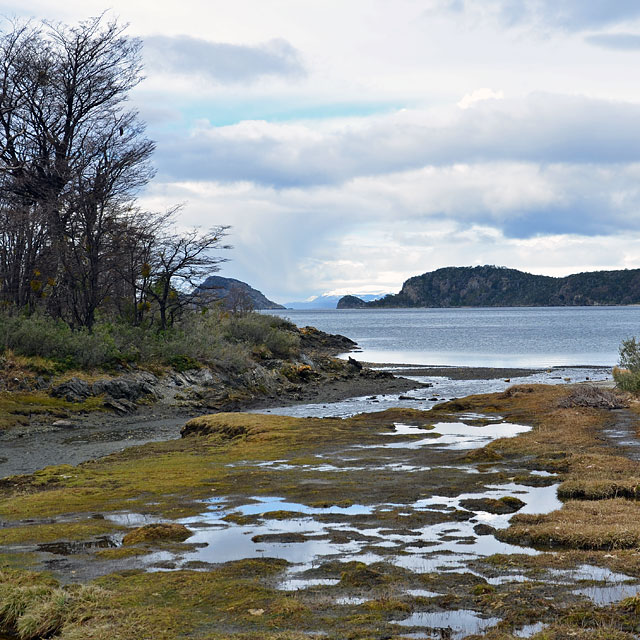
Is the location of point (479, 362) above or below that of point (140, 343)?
below

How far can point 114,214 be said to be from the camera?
38.3m

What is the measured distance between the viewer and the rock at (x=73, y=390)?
2816 cm

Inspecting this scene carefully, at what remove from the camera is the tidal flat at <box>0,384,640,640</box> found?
721 cm

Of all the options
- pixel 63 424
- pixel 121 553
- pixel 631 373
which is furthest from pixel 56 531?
pixel 631 373

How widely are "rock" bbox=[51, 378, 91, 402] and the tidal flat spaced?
10.7 meters

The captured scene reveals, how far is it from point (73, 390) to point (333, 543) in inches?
822

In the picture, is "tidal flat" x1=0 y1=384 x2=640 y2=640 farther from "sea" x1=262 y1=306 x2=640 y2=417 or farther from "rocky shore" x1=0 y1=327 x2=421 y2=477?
"sea" x1=262 y1=306 x2=640 y2=417

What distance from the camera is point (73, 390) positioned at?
93.7 ft

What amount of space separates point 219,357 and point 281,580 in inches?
1186

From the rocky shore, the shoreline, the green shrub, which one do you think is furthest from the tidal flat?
the green shrub

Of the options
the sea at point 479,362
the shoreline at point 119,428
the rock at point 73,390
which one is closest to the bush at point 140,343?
the rock at point 73,390

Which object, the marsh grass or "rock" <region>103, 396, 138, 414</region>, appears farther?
"rock" <region>103, 396, 138, 414</region>

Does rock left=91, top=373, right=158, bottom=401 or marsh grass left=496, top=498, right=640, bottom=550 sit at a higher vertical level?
rock left=91, top=373, right=158, bottom=401

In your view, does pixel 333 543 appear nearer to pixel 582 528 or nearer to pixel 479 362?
pixel 582 528
